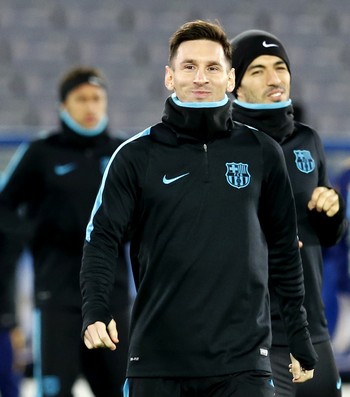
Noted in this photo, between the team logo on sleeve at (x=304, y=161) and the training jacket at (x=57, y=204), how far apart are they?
6.37ft

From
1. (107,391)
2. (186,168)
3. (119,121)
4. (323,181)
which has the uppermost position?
(186,168)

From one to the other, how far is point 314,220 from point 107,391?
80.5 inches

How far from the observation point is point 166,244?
3961 mm

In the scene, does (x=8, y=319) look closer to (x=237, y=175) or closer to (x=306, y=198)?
(x=306, y=198)

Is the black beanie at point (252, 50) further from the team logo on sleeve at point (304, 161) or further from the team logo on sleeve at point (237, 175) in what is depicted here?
the team logo on sleeve at point (237, 175)

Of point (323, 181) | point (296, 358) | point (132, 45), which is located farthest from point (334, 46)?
point (296, 358)

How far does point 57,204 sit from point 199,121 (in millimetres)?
2644

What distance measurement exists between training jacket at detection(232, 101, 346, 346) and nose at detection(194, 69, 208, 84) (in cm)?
83

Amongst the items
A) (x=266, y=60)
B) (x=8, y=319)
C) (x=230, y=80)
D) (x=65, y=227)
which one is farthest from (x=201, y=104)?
(x=8, y=319)

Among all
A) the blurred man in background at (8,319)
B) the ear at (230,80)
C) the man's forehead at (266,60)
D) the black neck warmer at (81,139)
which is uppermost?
the ear at (230,80)

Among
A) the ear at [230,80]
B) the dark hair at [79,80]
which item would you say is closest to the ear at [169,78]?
the ear at [230,80]

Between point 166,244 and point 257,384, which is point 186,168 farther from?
point 257,384

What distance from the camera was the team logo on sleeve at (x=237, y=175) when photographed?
4007 millimetres

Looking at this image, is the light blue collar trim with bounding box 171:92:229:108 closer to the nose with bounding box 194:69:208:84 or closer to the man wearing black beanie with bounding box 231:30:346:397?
the nose with bounding box 194:69:208:84
